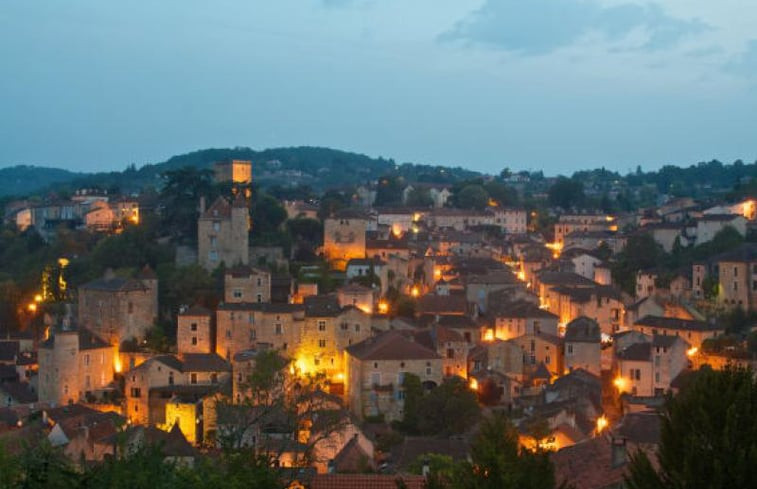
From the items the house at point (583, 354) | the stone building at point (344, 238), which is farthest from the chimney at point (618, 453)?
the stone building at point (344, 238)

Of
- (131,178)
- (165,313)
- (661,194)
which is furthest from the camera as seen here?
(131,178)

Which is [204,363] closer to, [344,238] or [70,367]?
[70,367]

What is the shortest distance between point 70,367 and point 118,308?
3229 mm

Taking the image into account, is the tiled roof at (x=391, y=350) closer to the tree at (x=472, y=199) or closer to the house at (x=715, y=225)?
the house at (x=715, y=225)

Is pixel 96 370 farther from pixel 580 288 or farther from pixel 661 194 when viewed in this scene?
pixel 661 194

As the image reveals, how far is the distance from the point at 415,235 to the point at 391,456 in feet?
112

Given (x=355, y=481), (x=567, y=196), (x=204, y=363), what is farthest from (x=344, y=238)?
(x=567, y=196)

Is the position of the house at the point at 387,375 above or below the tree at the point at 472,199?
below

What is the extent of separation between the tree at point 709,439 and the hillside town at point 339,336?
406 inches

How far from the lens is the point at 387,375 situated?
39.4 metres

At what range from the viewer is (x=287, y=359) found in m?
39.8

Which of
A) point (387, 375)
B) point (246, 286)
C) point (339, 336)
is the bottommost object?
point (387, 375)

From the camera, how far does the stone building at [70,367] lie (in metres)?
41.8

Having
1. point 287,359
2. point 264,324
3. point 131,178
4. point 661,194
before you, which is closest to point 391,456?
point 287,359
